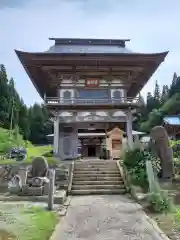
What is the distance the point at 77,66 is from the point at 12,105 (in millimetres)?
33755

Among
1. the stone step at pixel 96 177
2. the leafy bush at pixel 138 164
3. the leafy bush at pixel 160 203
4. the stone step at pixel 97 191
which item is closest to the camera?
the leafy bush at pixel 160 203

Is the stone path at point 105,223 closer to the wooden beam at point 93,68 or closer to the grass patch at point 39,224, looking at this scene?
the grass patch at point 39,224

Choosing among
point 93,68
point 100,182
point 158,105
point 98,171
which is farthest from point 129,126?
point 158,105

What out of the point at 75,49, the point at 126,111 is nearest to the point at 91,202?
the point at 126,111

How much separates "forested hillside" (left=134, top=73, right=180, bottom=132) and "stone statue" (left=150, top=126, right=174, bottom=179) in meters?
28.4

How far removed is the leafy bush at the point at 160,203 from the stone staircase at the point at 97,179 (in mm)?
3788

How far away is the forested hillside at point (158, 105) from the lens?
54.7 m

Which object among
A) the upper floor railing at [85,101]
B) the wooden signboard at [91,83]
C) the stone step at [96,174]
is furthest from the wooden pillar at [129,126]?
the stone step at [96,174]

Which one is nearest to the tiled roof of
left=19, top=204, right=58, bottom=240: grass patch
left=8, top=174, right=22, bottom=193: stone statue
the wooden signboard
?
the wooden signboard

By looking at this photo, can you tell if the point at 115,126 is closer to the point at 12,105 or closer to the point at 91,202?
the point at 91,202

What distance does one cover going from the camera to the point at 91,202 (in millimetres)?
10281

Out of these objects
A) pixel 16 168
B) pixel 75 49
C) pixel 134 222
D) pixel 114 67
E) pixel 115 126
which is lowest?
pixel 134 222

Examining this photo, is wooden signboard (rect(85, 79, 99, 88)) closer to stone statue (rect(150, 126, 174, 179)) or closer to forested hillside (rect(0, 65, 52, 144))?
stone statue (rect(150, 126, 174, 179))

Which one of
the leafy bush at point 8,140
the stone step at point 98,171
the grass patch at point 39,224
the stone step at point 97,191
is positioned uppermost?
the leafy bush at point 8,140
